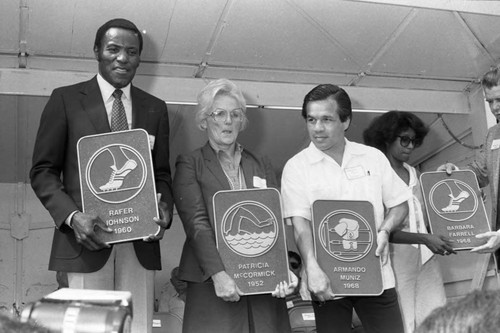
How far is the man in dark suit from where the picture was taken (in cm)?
229

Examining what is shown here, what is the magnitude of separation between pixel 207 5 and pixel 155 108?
1996 millimetres

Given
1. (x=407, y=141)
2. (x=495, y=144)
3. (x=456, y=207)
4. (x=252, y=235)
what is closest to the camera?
(x=252, y=235)

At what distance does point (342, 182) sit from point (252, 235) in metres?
0.48

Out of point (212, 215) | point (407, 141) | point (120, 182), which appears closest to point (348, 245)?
point (212, 215)

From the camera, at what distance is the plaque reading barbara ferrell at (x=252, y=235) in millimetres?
2453

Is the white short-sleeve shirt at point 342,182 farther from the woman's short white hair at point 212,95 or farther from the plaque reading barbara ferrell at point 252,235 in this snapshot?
the woman's short white hair at point 212,95

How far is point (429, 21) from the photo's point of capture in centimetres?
475

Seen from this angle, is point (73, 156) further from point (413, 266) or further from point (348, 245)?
point (413, 266)

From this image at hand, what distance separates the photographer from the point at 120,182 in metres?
2.37

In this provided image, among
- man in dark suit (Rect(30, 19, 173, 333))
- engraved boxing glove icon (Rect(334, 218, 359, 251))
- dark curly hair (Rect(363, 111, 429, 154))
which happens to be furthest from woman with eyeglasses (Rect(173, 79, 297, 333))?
dark curly hair (Rect(363, 111, 429, 154))

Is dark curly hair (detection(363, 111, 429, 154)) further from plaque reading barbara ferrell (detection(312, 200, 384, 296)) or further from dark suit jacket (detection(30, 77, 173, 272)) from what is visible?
Result: dark suit jacket (detection(30, 77, 173, 272))

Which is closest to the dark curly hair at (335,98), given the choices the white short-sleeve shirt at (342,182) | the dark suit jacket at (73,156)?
the white short-sleeve shirt at (342,182)

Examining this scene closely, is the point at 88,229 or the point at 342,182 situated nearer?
the point at 88,229

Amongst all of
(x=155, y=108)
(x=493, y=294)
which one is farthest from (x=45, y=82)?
(x=493, y=294)
